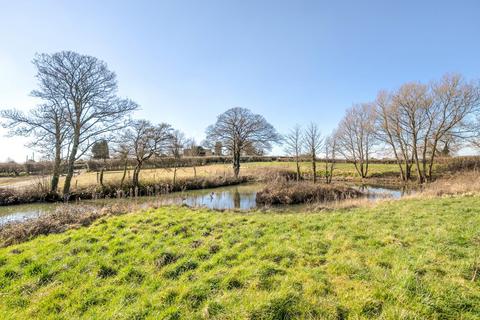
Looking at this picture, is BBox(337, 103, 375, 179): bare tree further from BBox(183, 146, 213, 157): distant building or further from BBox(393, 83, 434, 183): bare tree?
BBox(183, 146, 213, 157): distant building

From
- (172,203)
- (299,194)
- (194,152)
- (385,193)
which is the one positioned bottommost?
(385,193)

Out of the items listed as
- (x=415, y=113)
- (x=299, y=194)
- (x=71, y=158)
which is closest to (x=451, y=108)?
(x=415, y=113)

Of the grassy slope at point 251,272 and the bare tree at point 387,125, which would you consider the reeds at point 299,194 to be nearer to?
the grassy slope at point 251,272

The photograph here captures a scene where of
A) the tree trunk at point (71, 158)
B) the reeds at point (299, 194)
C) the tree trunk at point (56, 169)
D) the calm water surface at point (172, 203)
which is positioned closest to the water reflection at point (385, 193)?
the calm water surface at point (172, 203)

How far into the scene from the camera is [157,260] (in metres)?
4.68

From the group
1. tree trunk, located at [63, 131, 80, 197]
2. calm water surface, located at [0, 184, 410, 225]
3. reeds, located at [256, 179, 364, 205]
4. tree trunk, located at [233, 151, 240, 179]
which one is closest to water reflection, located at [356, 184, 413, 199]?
calm water surface, located at [0, 184, 410, 225]

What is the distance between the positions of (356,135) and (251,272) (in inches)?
1253

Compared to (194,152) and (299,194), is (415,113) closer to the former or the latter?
(299,194)

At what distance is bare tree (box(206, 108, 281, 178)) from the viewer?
31.6 m

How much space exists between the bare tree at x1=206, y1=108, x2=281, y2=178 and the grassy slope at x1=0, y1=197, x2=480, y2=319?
2525 centimetres

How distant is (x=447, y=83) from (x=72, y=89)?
32.7 meters

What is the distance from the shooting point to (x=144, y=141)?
71.6 ft

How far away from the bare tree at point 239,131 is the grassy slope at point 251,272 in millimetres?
25255

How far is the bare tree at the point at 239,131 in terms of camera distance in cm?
3161
